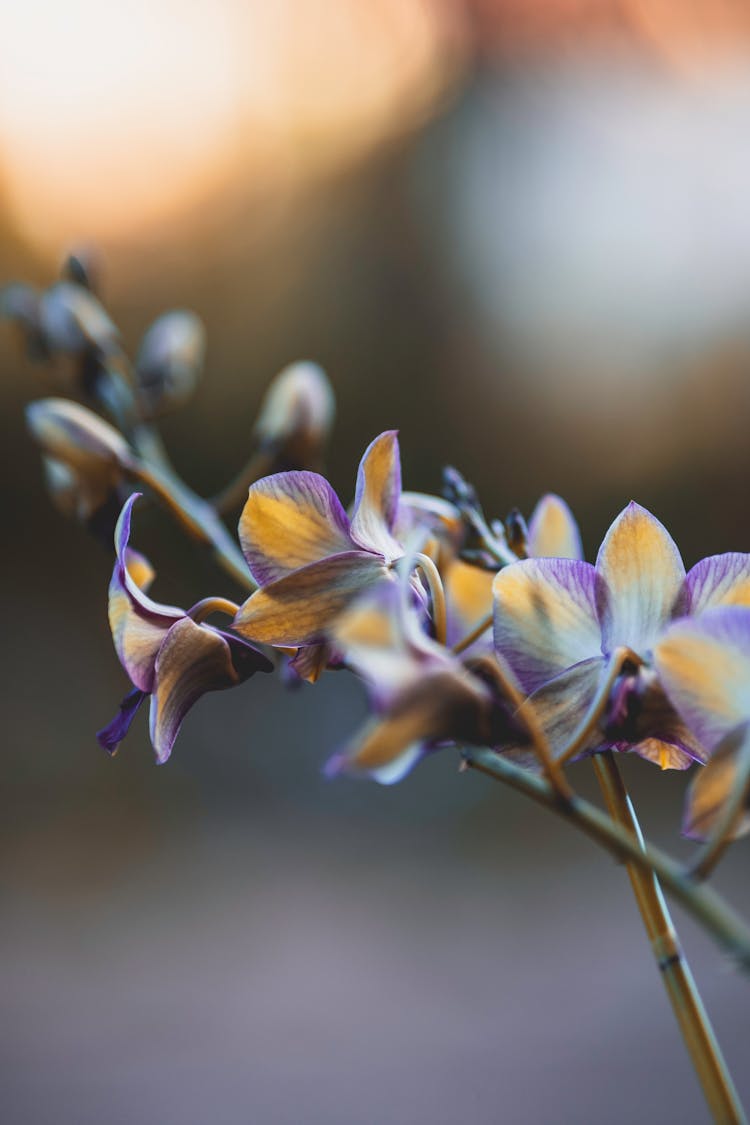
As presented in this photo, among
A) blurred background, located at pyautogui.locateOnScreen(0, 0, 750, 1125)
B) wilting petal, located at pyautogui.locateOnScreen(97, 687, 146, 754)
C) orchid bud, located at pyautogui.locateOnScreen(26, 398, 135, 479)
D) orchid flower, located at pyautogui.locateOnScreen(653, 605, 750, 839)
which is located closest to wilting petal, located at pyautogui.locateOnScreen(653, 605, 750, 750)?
orchid flower, located at pyautogui.locateOnScreen(653, 605, 750, 839)

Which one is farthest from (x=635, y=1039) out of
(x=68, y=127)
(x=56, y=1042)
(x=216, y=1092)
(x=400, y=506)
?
(x=68, y=127)

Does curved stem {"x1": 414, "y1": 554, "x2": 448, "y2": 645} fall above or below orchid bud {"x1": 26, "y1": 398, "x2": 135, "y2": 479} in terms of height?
above

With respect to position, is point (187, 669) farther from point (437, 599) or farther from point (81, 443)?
point (81, 443)

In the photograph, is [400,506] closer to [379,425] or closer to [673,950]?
[673,950]

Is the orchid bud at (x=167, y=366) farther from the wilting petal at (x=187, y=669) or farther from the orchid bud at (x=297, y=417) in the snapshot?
the wilting petal at (x=187, y=669)

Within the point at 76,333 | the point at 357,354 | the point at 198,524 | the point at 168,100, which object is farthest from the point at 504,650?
the point at 168,100

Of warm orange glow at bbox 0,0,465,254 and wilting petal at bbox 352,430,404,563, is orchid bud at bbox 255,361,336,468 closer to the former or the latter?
wilting petal at bbox 352,430,404,563

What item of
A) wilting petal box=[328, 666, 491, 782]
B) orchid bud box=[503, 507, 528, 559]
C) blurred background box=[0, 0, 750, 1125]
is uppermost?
wilting petal box=[328, 666, 491, 782]

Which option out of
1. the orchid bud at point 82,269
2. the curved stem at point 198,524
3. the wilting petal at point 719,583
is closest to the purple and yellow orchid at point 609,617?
the wilting petal at point 719,583
